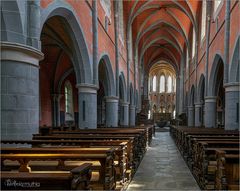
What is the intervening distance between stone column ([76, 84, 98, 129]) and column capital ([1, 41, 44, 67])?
665cm

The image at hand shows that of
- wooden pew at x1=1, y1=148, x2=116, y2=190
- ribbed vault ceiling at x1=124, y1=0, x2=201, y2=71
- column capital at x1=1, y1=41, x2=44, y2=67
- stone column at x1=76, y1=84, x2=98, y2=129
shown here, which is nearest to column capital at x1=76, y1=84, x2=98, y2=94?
stone column at x1=76, y1=84, x2=98, y2=129

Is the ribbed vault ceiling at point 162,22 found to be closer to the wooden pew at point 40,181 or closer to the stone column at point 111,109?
the stone column at point 111,109

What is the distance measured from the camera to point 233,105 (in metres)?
13.0

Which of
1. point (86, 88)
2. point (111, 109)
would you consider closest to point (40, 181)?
point (86, 88)

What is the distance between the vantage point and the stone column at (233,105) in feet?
42.1

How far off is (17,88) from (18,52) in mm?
779

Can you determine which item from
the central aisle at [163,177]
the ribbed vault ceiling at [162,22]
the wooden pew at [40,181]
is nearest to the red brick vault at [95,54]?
the ribbed vault ceiling at [162,22]

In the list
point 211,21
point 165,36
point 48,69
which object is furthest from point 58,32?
point 165,36

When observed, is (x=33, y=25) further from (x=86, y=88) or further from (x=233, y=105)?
(x=233, y=105)

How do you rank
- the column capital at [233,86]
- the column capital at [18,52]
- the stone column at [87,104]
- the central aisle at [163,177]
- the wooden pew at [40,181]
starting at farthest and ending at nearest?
1. the stone column at [87,104]
2. the column capital at [233,86]
3. the central aisle at [163,177]
4. the column capital at [18,52]
5. the wooden pew at [40,181]

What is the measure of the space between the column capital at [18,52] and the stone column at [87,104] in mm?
6649

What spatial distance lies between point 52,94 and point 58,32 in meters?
9.47

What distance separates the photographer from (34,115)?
22.3 feet

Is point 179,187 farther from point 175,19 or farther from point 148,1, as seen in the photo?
point 175,19
